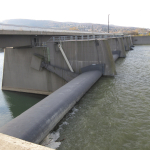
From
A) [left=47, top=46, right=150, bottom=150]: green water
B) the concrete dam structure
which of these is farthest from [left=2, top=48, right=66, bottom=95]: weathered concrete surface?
[left=47, top=46, right=150, bottom=150]: green water

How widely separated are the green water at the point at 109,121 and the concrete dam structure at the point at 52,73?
0.85 metres

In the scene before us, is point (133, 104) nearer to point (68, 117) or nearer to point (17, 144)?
point (68, 117)

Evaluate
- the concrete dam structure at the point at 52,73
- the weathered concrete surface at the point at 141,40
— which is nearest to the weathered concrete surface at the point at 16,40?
the concrete dam structure at the point at 52,73

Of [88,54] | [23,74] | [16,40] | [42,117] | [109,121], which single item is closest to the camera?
[42,117]

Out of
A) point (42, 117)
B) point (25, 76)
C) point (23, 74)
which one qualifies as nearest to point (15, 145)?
point (42, 117)

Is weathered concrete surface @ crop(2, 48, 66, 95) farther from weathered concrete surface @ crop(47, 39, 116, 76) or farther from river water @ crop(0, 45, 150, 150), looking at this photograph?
river water @ crop(0, 45, 150, 150)

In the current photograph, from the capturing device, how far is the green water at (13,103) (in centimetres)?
1823

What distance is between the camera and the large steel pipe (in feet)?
22.3

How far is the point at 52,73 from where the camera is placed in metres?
23.3

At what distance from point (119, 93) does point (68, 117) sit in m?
5.85

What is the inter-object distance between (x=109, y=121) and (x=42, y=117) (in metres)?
3.79

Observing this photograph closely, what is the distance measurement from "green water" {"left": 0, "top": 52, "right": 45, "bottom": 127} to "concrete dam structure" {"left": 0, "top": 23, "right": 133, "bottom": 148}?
4.73ft

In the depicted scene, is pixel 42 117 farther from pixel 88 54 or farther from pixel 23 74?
pixel 23 74

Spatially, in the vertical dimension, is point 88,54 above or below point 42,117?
above
